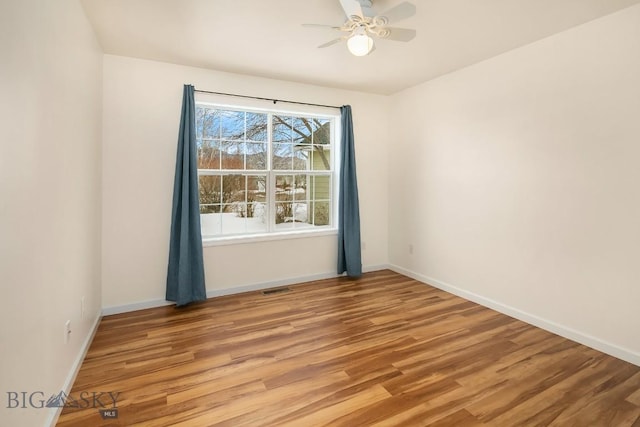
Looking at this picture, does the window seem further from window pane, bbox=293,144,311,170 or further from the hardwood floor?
the hardwood floor

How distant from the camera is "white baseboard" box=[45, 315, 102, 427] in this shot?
5.58ft

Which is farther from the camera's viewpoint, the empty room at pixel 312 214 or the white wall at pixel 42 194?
the empty room at pixel 312 214

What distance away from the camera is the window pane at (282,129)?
13.4 feet

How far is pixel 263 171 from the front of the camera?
401cm

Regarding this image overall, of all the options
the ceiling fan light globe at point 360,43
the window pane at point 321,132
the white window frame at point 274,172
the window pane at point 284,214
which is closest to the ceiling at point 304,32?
the ceiling fan light globe at point 360,43

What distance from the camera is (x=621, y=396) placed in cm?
201

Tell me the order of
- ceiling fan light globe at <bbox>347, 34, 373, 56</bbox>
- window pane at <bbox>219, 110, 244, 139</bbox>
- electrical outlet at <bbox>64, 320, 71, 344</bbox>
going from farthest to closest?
window pane at <bbox>219, 110, 244, 139</bbox>
ceiling fan light globe at <bbox>347, 34, 373, 56</bbox>
electrical outlet at <bbox>64, 320, 71, 344</bbox>

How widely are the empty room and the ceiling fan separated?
0.07ft

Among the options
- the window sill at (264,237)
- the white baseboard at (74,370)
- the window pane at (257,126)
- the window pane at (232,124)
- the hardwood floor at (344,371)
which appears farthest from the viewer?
the window pane at (257,126)

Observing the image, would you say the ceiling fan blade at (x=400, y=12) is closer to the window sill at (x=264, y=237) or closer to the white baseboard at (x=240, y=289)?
the window sill at (x=264, y=237)

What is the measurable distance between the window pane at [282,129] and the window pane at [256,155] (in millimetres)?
217

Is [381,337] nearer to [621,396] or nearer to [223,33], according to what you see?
[621,396]

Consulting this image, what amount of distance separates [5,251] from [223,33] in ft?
7.52

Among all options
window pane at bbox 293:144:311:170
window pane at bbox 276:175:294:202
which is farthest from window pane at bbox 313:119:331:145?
window pane at bbox 276:175:294:202
